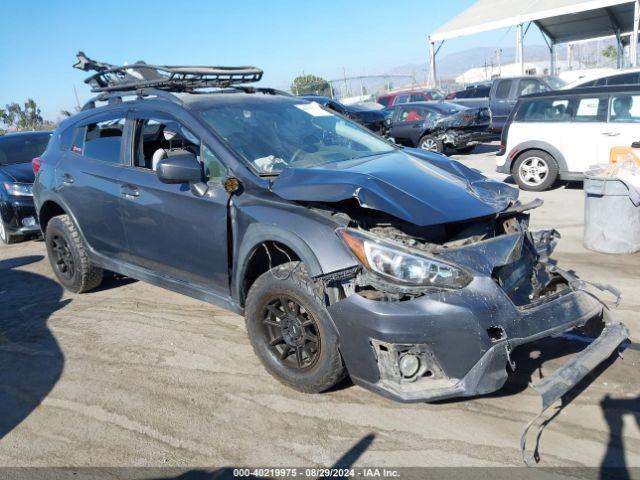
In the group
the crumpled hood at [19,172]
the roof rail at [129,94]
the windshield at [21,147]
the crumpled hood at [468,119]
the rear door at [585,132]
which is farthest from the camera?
the crumpled hood at [468,119]

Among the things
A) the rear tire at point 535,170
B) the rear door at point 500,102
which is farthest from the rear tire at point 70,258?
the rear door at point 500,102

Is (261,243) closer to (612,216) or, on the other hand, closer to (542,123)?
(612,216)

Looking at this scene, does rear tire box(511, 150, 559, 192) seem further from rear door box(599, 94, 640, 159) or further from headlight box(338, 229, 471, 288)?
headlight box(338, 229, 471, 288)

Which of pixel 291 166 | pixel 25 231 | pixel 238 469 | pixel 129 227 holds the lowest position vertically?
pixel 238 469

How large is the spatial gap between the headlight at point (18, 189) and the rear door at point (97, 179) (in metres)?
3.30

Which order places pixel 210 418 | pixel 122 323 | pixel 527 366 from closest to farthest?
1. pixel 210 418
2. pixel 527 366
3. pixel 122 323

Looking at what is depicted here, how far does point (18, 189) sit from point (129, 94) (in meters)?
4.33

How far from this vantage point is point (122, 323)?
4.91m

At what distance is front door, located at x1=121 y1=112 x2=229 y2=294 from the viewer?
12.7ft

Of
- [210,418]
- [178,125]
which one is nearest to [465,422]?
[210,418]

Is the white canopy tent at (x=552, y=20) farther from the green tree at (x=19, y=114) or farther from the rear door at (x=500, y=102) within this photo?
the green tree at (x=19, y=114)

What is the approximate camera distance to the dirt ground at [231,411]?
9.67ft

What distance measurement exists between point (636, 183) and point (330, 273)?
440cm

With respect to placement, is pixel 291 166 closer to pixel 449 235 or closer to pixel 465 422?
pixel 449 235
